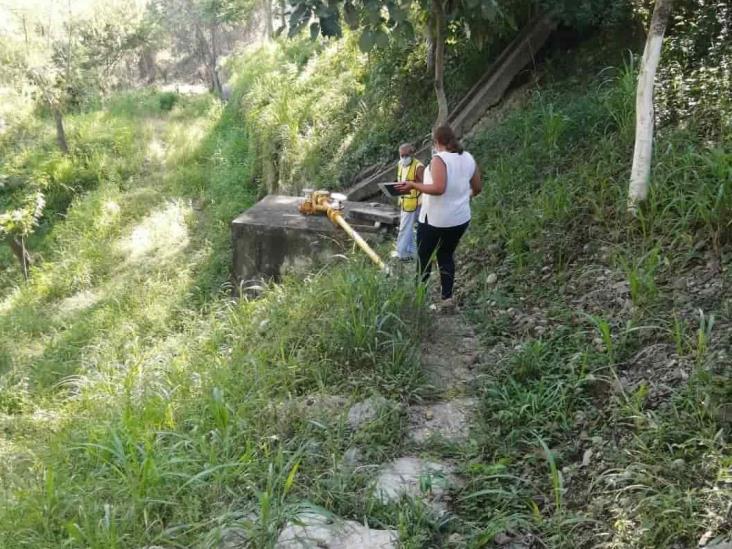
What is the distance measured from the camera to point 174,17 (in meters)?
26.8

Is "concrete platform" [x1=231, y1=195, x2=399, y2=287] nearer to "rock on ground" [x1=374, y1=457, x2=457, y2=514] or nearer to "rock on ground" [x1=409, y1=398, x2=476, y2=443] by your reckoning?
"rock on ground" [x1=409, y1=398, x2=476, y2=443]

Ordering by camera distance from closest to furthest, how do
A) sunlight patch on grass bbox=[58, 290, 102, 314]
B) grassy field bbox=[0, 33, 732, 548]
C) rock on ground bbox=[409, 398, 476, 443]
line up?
grassy field bbox=[0, 33, 732, 548]
rock on ground bbox=[409, 398, 476, 443]
sunlight patch on grass bbox=[58, 290, 102, 314]

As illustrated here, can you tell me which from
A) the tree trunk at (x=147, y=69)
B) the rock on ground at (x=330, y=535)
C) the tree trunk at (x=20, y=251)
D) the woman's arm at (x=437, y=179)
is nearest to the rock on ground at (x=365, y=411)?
the rock on ground at (x=330, y=535)

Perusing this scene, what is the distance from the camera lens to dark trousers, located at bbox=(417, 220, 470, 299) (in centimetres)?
461

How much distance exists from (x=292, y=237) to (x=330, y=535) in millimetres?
4793

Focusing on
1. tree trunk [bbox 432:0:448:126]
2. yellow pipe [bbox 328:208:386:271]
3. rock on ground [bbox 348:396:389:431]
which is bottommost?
rock on ground [bbox 348:396:389:431]

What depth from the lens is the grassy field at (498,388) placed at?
9.11 feet

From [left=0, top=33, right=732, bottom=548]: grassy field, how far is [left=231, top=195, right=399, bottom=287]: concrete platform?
1057mm

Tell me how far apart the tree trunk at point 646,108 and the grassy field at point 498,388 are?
0.12 m

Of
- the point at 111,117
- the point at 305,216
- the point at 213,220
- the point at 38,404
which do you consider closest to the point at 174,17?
the point at 111,117

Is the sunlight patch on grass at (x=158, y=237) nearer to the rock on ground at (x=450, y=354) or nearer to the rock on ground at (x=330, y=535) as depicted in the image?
the rock on ground at (x=450, y=354)

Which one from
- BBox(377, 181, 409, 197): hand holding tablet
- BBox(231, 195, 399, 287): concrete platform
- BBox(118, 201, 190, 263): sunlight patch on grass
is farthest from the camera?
BBox(118, 201, 190, 263): sunlight patch on grass

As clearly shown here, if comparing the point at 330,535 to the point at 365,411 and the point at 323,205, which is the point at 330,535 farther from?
the point at 323,205

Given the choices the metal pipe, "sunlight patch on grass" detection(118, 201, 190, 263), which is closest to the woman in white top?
the metal pipe
